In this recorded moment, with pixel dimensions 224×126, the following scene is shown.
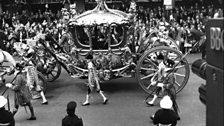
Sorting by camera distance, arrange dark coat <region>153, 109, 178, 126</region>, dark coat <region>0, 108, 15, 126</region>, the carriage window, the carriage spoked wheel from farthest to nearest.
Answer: the carriage window < the carriage spoked wheel < dark coat <region>0, 108, 15, 126</region> < dark coat <region>153, 109, 178, 126</region>

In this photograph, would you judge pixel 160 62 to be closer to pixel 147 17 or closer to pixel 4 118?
pixel 4 118

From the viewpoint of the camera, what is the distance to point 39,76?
31.4ft

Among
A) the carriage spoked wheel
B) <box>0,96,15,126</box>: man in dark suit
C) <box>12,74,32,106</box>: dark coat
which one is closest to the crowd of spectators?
the carriage spoked wheel

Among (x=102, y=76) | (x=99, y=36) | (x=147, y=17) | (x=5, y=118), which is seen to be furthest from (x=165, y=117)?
(x=147, y=17)

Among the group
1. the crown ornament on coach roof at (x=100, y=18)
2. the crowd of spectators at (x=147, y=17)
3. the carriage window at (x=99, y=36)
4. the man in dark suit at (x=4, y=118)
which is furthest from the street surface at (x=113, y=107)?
the crowd of spectators at (x=147, y=17)

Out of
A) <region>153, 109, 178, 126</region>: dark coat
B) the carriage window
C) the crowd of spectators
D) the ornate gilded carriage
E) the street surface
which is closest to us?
<region>153, 109, 178, 126</region>: dark coat

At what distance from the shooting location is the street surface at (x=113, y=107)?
761 cm

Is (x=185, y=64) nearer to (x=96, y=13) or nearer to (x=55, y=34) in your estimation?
(x=96, y=13)

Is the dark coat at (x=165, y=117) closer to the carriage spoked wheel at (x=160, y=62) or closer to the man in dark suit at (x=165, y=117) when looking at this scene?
the man in dark suit at (x=165, y=117)

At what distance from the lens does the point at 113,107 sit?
8648 mm

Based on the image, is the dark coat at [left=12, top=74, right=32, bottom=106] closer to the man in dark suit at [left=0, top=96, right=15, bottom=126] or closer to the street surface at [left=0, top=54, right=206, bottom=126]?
the street surface at [left=0, top=54, right=206, bottom=126]

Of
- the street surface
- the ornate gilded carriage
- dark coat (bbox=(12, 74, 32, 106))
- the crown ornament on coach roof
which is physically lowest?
the street surface

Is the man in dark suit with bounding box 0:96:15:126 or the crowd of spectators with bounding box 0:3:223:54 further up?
the crowd of spectators with bounding box 0:3:223:54

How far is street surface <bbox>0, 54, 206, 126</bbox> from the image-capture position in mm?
7609
